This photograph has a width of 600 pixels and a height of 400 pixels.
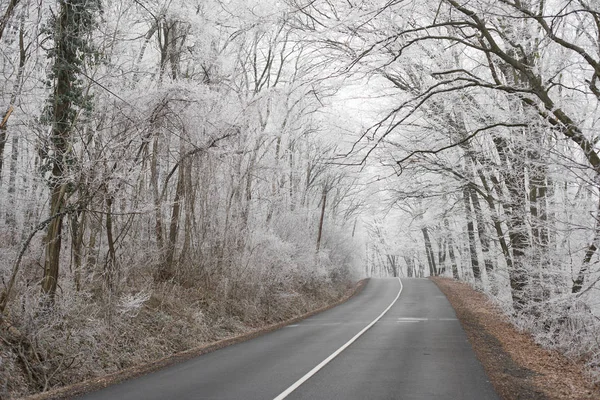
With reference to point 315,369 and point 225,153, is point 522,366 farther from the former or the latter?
point 225,153

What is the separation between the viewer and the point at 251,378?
842cm

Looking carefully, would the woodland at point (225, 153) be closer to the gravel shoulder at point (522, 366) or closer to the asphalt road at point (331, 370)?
the gravel shoulder at point (522, 366)

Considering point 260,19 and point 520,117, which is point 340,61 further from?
point 520,117

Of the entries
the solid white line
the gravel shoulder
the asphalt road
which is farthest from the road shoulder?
the gravel shoulder

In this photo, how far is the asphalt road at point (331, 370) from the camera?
7.39 meters

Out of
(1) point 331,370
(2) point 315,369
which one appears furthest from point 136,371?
(1) point 331,370

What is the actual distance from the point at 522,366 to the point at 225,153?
985 centimetres

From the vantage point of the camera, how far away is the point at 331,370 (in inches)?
364

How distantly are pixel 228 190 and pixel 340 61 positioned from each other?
32.8ft

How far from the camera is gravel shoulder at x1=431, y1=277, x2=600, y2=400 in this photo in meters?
7.46

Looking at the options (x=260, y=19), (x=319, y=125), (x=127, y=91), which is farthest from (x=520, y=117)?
(x=319, y=125)

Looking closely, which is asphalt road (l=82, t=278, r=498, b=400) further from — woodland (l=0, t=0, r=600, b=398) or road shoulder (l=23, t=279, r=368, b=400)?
woodland (l=0, t=0, r=600, b=398)

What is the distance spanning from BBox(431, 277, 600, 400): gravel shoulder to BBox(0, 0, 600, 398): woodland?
0.43 m

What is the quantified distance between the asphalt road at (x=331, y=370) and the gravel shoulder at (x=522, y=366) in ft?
0.98
